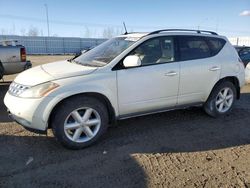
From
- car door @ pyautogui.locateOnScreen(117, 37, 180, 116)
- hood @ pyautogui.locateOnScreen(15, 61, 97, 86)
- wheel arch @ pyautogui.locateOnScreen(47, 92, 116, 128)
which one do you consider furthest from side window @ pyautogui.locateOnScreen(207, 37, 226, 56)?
hood @ pyautogui.locateOnScreen(15, 61, 97, 86)

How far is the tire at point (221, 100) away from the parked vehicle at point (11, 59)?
5.46m

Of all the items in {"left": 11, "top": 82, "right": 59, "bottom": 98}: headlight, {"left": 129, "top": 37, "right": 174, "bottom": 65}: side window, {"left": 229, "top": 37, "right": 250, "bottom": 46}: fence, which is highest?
{"left": 229, "top": 37, "right": 250, "bottom": 46}: fence

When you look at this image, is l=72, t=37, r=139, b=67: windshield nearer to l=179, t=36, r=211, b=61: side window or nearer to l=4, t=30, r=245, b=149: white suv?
l=4, t=30, r=245, b=149: white suv

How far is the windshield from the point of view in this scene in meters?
4.24

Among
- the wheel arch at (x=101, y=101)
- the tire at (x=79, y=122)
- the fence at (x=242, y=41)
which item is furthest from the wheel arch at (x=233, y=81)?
the fence at (x=242, y=41)

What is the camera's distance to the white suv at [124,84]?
365cm

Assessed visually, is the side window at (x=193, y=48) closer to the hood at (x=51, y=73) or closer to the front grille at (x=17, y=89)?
the hood at (x=51, y=73)

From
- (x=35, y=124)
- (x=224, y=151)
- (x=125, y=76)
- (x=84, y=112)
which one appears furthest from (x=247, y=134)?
(x=35, y=124)

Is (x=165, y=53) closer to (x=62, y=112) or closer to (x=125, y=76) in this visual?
(x=125, y=76)

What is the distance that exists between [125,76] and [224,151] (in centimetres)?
187

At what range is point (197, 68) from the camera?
189 inches

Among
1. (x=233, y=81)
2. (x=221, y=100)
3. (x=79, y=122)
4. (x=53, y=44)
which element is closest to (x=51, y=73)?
(x=79, y=122)

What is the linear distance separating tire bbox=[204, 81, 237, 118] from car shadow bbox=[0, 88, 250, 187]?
0.50 feet

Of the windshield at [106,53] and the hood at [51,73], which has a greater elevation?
the windshield at [106,53]
